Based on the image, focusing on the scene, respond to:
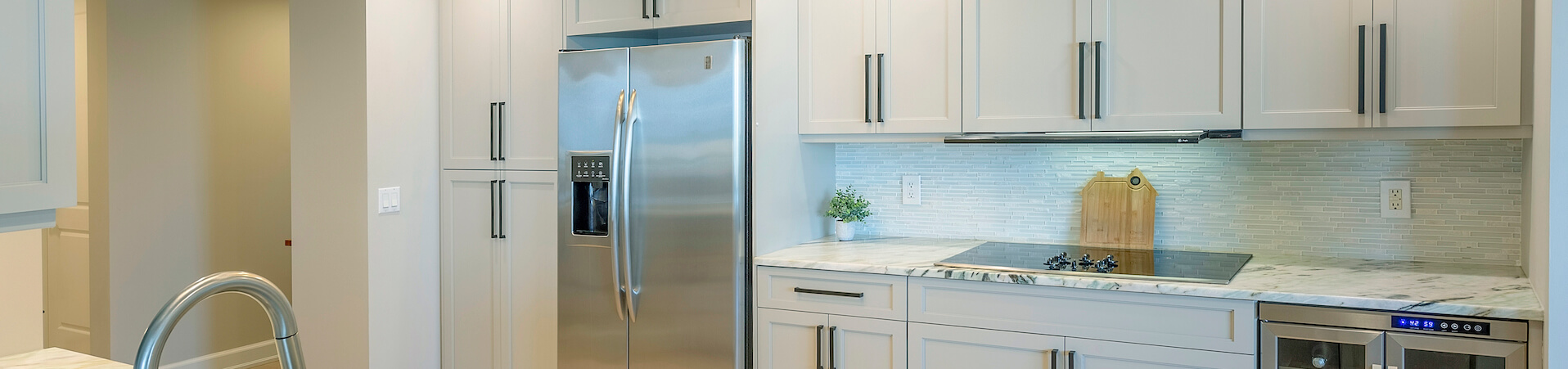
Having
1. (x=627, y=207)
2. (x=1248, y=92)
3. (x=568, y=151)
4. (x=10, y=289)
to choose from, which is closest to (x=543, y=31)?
(x=568, y=151)

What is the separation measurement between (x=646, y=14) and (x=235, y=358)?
3124 millimetres

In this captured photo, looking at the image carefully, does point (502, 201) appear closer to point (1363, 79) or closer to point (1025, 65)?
point (1025, 65)

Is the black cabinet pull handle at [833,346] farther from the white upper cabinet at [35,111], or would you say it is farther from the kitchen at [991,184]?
the white upper cabinet at [35,111]

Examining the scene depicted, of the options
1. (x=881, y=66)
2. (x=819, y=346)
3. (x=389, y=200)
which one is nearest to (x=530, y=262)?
(x=389, y=200)

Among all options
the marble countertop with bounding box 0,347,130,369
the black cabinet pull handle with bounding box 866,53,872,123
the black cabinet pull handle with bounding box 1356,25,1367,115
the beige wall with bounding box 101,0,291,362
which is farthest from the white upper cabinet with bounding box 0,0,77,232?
the beige wall with bounding box 101,0,291,362

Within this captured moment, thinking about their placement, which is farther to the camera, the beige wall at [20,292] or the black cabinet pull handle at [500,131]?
the black cabinet pull handle at [500,131]

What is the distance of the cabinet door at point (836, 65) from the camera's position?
287cm

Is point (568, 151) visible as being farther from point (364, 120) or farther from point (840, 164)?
point (840, 164)

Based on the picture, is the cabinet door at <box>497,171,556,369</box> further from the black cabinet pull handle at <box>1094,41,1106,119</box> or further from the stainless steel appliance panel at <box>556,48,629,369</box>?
the black cabinet pull handle at <box>1094,41,1106,119</box>

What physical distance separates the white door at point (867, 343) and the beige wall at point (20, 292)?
2.10 meters

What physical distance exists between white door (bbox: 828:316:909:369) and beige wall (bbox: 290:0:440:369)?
156 cm

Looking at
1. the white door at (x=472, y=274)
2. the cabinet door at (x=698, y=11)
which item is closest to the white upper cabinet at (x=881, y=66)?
the cabinet door at (x=698, y=11)

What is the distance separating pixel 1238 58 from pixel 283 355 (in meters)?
2.31

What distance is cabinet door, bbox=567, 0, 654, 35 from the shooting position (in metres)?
2.90
